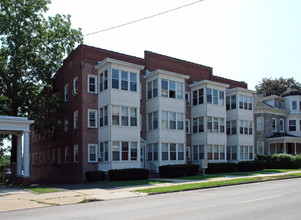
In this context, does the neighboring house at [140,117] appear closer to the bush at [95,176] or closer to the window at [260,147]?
the bush at [95,176]

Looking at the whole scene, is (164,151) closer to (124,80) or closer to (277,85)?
(124,80)

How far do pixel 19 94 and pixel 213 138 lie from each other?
62.3 feet

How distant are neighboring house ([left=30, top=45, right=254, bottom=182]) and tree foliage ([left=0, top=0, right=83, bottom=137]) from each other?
1670 mm

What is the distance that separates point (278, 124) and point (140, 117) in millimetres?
25225

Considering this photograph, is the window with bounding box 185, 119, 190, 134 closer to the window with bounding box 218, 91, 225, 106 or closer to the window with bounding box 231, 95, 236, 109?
the window with bounding box 218, 91, 225, 106

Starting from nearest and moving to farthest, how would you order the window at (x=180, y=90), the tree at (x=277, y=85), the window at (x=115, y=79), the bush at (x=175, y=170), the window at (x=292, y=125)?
the window at (x=115, y=79) → the bush at (x=175, y=170) → the window at (x=180, y=90) → the window at (x=292, y=125) → the tree at (x=277, y=85)

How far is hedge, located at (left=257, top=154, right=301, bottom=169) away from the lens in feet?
119

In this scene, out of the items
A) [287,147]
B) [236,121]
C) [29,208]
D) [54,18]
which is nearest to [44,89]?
[54,18]

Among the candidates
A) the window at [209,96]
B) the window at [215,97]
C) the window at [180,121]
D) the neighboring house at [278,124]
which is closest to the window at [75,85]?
the window at [180,121]

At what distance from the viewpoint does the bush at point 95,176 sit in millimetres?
25844

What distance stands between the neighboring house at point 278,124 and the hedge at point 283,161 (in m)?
6.50

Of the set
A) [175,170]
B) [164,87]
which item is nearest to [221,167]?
[175,170]

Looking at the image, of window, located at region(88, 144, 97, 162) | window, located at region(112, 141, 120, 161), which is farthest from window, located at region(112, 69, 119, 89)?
window, located at region(88, 144, 97, 162)

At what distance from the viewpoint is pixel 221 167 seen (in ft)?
105
